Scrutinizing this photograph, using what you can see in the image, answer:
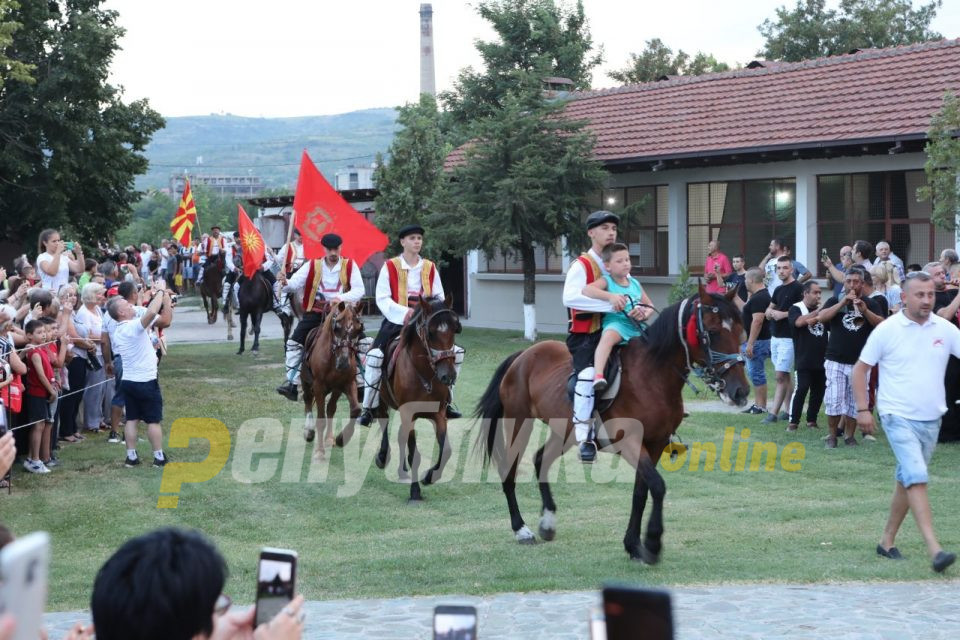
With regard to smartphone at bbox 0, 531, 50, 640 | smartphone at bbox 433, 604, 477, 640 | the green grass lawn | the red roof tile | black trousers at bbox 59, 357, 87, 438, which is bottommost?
the green grass lawn

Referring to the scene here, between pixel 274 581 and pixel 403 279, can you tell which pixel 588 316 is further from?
pixel 274 581

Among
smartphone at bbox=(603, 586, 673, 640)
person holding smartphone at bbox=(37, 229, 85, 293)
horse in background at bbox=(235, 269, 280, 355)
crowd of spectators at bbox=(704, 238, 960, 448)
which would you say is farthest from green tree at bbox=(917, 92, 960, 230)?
smartphone at bbox=(603, 586, 673, 640)

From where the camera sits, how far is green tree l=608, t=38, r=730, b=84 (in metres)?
51.8

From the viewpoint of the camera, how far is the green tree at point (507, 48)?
1532 inches

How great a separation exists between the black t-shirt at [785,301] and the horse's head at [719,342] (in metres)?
7.19

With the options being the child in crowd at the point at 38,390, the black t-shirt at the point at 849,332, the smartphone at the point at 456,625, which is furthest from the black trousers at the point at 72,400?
the smartphone at the point at 456,625

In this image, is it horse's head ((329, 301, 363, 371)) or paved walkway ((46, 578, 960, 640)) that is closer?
paved walkway ((46, 578, 960, 640))

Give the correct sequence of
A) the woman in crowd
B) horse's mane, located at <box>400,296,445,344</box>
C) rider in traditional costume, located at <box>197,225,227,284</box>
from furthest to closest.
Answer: rider in traditional costume, located at <box>197,225,227,284</box> < the woman in crowd < horse's mane, located at <box>400,296,445,344</box>

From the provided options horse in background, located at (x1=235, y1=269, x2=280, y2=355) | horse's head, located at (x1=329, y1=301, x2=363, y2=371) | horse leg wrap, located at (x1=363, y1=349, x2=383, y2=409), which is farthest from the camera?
horse in background, located at (x1=235, y1=269, x2=280, y2=355)

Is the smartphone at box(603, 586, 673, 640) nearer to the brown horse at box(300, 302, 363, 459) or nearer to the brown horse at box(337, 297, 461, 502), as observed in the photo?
the brown horse at box(337, 297, 461, 502)

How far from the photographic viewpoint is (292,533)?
10.8 meters

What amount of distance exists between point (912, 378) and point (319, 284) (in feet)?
27.9

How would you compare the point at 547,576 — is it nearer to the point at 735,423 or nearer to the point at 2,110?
the point at 735,423

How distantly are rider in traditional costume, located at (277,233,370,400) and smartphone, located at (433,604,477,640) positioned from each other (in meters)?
12.7
